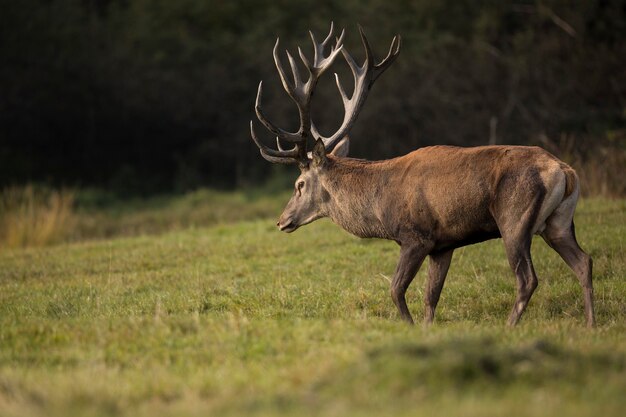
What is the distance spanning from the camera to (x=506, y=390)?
553 cm

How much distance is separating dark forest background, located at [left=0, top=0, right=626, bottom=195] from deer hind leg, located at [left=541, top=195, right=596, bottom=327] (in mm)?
15605

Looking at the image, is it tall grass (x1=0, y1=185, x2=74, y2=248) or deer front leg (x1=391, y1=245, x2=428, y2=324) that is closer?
deer front leg (x1=391, y1=245, x2=428, y2=324)

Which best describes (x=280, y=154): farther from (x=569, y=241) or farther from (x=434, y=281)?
(x=569, y=241)

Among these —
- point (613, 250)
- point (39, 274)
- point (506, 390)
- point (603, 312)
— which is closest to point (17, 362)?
point (506, 390)

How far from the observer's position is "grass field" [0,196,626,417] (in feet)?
18.1

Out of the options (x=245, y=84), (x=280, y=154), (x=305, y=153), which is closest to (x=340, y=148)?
(x=305, y=153)

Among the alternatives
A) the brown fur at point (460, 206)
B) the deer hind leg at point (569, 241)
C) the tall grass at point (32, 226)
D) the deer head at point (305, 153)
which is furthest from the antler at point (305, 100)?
the tall grass at point (32, 226)

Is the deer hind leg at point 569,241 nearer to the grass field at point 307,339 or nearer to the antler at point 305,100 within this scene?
the grass field at point 307,339

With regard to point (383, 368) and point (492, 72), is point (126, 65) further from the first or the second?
point (383, 368)

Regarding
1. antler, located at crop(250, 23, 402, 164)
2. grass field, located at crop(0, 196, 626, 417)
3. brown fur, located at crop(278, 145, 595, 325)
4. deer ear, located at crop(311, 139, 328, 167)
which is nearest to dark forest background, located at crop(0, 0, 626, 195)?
grass field, located at crop(0, 196, 626, 417)

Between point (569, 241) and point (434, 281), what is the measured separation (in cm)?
131

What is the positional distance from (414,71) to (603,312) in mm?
22554

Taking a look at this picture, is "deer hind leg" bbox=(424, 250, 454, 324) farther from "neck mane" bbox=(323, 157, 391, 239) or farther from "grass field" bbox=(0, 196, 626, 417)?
"neck mane" bbox=(323, 157, 391, 239)

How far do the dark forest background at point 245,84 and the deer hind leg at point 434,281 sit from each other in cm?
1546
